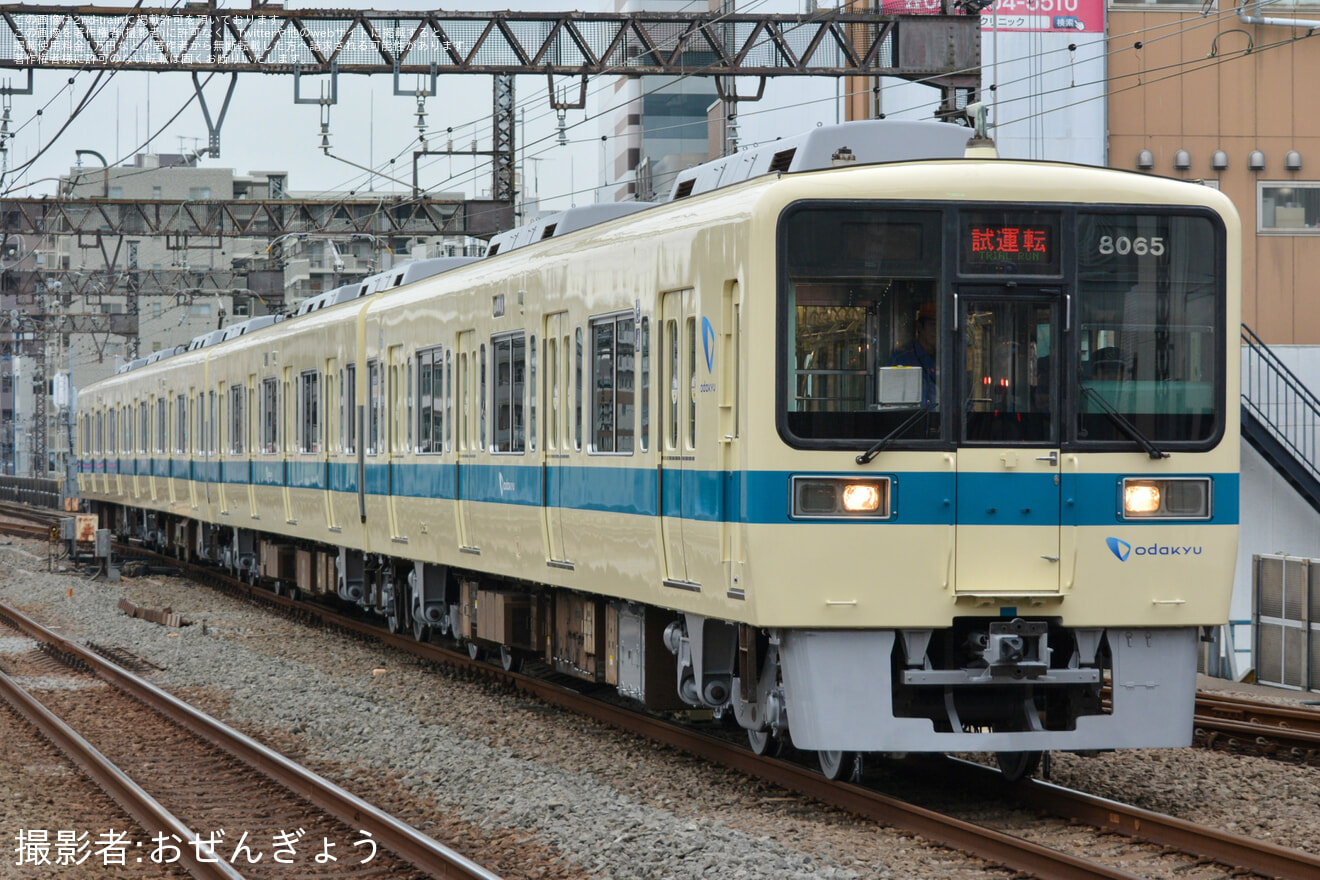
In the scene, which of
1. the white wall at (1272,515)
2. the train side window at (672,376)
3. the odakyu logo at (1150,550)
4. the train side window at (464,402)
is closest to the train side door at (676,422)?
the train side window at (672,376)

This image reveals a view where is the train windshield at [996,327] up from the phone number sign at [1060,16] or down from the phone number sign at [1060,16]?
down

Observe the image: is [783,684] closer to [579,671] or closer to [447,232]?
[579,671]

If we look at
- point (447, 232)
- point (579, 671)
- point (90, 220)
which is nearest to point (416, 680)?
point (579, 671)

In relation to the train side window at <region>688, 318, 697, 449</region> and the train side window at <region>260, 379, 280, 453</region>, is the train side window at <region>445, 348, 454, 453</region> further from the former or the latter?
the train side window at <region>260, 379, 280, 453</region>

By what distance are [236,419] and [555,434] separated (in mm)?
13077

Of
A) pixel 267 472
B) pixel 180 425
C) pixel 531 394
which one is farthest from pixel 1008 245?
pixel 180 425

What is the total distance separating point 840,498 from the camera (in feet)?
27.3

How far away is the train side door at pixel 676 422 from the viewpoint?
9336mm

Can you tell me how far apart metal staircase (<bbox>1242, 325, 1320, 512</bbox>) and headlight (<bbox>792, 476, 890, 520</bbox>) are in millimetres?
13287

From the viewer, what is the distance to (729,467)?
28.6ft

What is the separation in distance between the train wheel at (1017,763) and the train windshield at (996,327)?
5.27 ft

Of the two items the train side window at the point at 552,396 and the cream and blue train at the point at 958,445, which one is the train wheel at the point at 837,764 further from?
the train side window at the point at 552,396

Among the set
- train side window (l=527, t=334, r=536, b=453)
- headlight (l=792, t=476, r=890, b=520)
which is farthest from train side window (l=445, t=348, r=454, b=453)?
headlight (l=792, t=476, r=890, b=520)

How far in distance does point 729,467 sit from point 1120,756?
315cm
